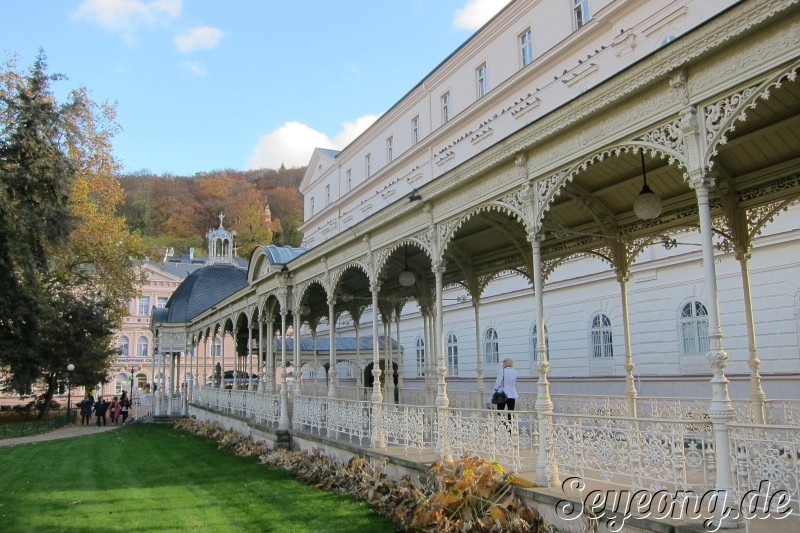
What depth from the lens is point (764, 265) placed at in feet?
49.6

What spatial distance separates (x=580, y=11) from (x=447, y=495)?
807 inches

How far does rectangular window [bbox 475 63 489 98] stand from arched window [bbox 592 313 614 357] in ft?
40.7

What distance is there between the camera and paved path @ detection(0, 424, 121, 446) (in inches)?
1019

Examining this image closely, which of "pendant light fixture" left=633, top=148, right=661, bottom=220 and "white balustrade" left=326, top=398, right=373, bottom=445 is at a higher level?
"pendant light fixture" left=633, top=148, right=661, bottom=220

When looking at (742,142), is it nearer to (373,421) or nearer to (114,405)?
(373,421)

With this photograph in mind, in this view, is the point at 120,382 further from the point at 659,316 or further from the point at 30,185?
the point at 659,316

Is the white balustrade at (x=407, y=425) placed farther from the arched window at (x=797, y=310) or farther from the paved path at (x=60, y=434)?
the paved path at (x=60, y=434)

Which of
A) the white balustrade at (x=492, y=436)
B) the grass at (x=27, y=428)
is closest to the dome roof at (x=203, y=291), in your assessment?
the grass at (x=27, y=428)

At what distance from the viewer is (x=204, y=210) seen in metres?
89.7

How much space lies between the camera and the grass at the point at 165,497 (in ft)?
29.8

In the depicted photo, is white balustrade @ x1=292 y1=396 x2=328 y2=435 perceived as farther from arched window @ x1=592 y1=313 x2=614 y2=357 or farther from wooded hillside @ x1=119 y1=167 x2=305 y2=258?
wooded hillside @ x1=119 y1=167 x2=305 y2=258

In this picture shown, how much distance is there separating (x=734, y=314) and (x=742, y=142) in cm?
933

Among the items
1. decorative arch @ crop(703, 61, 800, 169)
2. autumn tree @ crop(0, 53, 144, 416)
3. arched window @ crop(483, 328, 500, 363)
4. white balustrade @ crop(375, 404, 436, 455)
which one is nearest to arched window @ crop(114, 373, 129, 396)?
autumn tree @ crop(0, 53, 144, 416)

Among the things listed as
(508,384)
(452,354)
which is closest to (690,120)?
(508,384)
